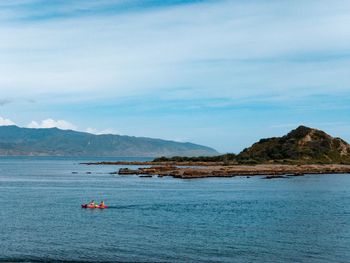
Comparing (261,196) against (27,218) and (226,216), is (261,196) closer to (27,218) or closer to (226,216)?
(226,216)

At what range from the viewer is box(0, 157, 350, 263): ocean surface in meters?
45.3

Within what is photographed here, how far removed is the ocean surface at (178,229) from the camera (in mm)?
45344

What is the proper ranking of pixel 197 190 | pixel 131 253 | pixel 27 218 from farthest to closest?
pixel 197 190
pixel 27 218
pixel 131 253

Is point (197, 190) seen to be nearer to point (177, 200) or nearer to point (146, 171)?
point (177, 200)

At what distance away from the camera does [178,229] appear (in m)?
57.8

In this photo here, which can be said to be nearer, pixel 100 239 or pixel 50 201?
pixel 100 239

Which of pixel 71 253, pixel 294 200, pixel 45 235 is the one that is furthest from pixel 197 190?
pixel 71 253

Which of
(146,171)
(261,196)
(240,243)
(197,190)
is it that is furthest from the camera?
(146,171)

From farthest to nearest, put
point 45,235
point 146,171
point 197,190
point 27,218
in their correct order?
1. point 146,171
2. point 197,190
3. point 27,218
4. point 45,235

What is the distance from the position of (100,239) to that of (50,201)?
38622mm

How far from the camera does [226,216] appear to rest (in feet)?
225

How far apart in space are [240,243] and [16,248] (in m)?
21.2

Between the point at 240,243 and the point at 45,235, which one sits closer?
the point at 240,243

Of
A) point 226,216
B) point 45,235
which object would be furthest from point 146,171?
point 45,235
